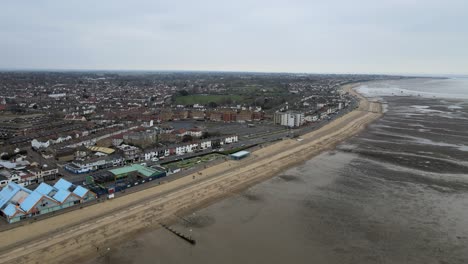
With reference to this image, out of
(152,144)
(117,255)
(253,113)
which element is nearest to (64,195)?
(117,255)

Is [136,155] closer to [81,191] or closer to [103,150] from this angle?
[103,150]

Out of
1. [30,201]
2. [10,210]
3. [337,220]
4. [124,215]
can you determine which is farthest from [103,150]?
[337,220]

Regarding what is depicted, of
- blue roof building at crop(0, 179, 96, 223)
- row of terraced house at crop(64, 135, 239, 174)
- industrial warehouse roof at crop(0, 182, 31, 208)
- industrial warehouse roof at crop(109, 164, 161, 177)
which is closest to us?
blue roof building at crop(0, 179, 96, 223)

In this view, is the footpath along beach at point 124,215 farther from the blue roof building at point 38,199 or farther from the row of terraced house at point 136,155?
the row of terraced house at point 136,155

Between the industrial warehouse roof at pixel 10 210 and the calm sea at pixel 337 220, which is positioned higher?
the industrial warehouse roof at pixel 10 210

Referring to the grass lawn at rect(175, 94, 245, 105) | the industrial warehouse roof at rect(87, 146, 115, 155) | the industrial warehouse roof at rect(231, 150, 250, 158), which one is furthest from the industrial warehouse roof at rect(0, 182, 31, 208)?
the grass lawn at rect(175, 94, 245, 105)

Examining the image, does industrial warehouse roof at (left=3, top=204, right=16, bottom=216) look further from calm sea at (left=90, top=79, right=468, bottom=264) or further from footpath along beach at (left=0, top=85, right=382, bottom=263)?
calm sea at (left=90, top=79, right=468, bottom=264)

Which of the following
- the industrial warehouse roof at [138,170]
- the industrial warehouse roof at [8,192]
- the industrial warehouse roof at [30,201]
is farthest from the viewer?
the industrial warehouse roof at [138,170]

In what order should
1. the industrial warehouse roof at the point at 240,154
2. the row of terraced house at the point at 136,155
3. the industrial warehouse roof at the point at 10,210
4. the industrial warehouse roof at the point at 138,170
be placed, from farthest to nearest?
the industrial warehouse roof at the point at 240,154 < the row of terraced house at the point at 136,155 < the industrial warehouse roof at the point at 138,170 < the industrial warehouse roof at the point at 10,210

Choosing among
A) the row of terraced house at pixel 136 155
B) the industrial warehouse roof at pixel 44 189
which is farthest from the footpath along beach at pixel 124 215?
the row of terraced house at pixel 136 155
